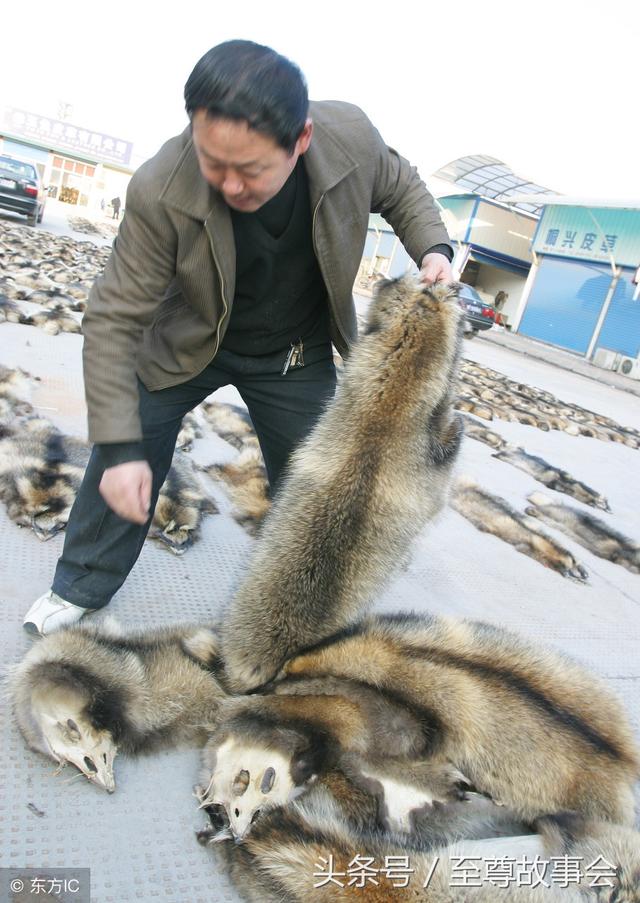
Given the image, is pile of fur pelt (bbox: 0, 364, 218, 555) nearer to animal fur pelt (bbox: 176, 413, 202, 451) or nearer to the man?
animal fur pelt (bbox: 176, 413, 202, 451)

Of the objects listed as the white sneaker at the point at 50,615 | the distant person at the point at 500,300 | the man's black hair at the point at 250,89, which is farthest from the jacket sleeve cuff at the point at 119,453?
the distant person at the point at 500,300

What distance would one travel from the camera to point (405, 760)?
92.1 inches

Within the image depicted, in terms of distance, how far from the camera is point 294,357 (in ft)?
10.1

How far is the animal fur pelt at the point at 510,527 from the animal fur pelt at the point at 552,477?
5.17 feet

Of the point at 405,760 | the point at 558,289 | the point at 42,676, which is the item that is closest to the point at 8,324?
the point at 42,676

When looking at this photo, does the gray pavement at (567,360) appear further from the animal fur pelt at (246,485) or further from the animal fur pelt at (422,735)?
the animal fur pelt at (422,735)

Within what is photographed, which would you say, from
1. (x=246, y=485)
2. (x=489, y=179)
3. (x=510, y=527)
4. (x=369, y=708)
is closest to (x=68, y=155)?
(x=489, y=179)

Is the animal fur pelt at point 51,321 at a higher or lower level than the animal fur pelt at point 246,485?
higher

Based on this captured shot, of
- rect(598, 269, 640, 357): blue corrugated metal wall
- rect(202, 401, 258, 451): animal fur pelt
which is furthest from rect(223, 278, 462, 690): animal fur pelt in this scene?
rect(598, 269, 640, 357): blue corrugated metal wall

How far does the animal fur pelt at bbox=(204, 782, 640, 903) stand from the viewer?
6.13 ft

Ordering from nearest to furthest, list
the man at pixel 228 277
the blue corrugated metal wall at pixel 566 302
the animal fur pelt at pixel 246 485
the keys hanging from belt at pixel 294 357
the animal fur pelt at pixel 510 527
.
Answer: the man at pixel 228 277, the keys hanging from belt at pixel 294 357, the animal fur pelt at pixel 246 485, the animal fur pelt at pixel 510 527, the blue corrugated metal wall at pixel 566 302

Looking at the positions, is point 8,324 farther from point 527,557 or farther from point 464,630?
point 464,630

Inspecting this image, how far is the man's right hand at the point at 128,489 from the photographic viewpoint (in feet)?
7.70

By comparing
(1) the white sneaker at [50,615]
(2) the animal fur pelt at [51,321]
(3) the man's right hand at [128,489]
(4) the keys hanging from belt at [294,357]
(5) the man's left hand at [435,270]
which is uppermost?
(5) the man's left hand at [435,270]
